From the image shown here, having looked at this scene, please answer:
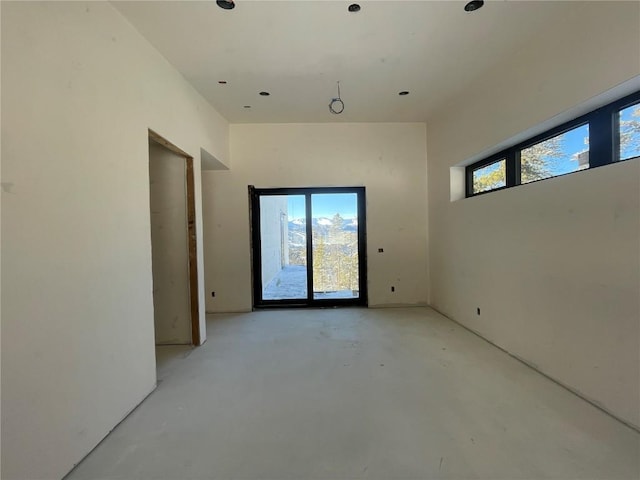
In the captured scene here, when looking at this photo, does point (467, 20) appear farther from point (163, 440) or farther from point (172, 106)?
point (163, 440)

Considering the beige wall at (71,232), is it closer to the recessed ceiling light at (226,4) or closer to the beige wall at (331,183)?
the recessed ceiling light at (226,4)

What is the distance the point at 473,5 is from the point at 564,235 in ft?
6.14

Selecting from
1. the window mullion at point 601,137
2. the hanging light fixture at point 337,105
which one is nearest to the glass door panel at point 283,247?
the hanging light fixture at point 337,105

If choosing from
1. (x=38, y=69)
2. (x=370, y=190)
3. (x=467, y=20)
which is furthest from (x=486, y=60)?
(x=38, y=69)

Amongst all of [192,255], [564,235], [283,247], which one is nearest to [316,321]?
[283,247]

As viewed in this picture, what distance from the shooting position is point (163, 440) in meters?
1.80

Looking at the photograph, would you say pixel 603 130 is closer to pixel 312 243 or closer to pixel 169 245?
pixel 312 243

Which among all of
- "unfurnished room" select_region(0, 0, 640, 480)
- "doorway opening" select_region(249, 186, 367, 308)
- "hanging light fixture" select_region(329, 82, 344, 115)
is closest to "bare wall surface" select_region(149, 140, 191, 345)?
"unfurnished room" select_region(0, 0, 640, 480)

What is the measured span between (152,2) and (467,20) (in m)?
2.35

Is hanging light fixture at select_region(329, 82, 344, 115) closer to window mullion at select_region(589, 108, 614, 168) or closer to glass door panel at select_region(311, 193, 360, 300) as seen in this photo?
glass door panel at select_region(311, 193, 360, 300)

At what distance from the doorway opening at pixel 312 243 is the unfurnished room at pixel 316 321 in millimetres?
947

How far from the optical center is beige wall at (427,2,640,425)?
182 cm

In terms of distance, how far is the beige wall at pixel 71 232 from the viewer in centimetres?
131

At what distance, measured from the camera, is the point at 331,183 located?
479cm
